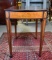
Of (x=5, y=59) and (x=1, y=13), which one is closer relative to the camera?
(x=5, y=59)

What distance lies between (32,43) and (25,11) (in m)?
0.93

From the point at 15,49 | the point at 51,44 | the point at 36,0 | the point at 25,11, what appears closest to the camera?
the point at 25,11

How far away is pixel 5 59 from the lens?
1.73 metres

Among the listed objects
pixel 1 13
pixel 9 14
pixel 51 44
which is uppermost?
pixel 9 14

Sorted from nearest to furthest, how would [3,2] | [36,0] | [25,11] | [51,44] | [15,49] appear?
[25,11] → [15,49] → [51,44] → [3,2] → [36,0]

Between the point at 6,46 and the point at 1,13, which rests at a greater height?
the point at 1,13

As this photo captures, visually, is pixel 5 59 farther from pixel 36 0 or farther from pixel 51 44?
pixel 36 0

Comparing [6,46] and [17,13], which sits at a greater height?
[17,13]

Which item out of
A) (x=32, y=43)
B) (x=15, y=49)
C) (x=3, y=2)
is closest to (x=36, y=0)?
(x=3, y=2)

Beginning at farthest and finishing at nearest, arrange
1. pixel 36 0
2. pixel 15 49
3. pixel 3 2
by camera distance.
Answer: pixel 36 0, pixel 3 2, pixel 15 49

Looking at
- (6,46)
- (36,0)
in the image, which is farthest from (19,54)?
(36,0)

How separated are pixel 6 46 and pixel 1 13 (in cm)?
191

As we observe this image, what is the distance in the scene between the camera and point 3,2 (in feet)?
12.5

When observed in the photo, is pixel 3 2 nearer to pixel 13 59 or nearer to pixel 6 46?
pixel 6 46
